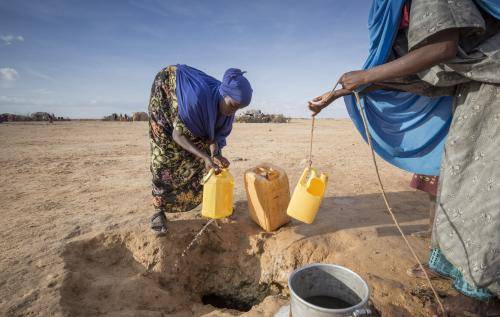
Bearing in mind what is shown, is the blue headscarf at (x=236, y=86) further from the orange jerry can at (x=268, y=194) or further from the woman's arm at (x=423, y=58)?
the woman's arm at (x=423, y=58)

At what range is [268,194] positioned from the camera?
9.15 feet

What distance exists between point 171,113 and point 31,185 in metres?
3.38

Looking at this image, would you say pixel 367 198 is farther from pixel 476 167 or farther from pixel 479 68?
pixel 479 68

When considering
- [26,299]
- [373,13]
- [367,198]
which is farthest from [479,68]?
[26,299]

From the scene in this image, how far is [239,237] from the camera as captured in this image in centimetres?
305

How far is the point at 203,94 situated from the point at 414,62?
5.62 ft

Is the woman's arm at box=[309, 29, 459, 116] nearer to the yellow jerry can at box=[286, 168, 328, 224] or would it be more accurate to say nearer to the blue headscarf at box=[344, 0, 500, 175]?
the blue headscarf at box=[344, 0, 500, 175]

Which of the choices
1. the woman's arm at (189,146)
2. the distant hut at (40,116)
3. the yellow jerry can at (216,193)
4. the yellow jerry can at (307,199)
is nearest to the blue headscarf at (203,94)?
the woman's arm at (189,146)

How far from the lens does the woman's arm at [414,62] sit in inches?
57.8

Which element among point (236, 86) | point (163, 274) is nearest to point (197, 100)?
point (236, 86)

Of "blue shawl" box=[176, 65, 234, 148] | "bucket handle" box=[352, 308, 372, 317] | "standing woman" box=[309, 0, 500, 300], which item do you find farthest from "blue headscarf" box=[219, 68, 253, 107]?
"bucket handle" box=[352, 308, 372, 317]

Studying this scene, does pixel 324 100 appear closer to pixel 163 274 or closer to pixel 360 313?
pixel 360 313

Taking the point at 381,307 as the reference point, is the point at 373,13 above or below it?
→ above

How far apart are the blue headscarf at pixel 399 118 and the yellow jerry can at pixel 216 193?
47.7 inches
